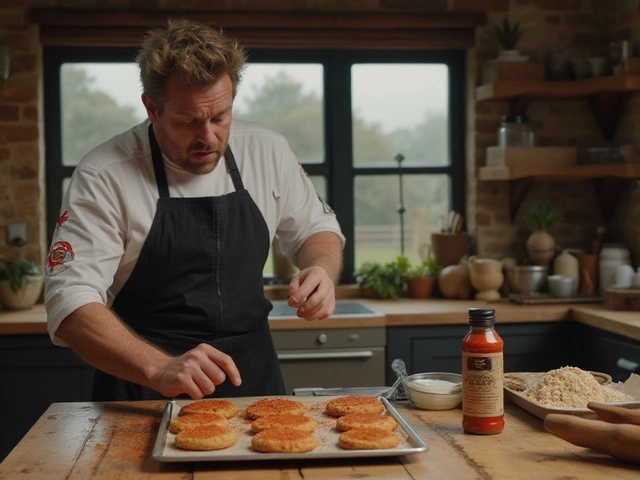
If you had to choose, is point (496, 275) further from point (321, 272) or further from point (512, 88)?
point (321, 272)

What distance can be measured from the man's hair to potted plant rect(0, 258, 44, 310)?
217cm

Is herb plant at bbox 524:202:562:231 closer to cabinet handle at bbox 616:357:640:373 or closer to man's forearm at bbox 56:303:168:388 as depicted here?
cabinet handle at bbox 616:357:640:373

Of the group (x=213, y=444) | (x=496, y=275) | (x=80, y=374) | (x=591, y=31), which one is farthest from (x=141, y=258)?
(x=591, y=31)

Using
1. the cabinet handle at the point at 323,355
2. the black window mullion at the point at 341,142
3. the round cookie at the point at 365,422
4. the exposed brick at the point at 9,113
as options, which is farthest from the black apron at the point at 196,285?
the black window mullion at the point at 341,142

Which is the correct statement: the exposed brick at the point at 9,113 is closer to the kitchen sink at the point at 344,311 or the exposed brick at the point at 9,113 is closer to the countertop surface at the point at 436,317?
the countertop surface at the point at 436,317

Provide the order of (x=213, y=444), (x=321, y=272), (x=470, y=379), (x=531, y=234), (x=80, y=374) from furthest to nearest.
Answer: (x=531, y=234) → (x=80, y=374) → (x=321, y=272) → (x=470, y=379) → (x=213, y=444)

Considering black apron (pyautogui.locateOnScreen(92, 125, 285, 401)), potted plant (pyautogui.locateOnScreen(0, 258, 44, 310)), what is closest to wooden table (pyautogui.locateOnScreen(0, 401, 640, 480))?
black apron (pyautogui.locateOnScreen(92, 125, 285, 401))

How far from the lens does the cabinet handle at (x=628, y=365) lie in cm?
360

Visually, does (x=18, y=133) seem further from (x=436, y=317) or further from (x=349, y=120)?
(x=436, y=317)

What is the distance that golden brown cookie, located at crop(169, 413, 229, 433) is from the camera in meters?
1.79

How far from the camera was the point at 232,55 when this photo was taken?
2396 millimetres

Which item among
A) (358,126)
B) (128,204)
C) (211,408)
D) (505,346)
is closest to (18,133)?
(358,126)

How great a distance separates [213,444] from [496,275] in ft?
10.2

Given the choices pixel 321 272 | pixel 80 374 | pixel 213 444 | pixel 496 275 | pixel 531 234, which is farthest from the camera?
pixel 531 234
